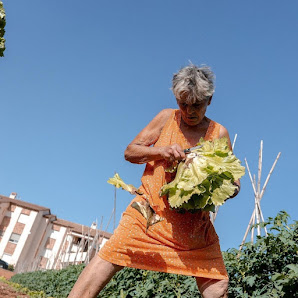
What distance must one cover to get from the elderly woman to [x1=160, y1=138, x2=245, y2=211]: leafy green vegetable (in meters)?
0.10

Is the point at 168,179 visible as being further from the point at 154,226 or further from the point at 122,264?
the point at 122,264

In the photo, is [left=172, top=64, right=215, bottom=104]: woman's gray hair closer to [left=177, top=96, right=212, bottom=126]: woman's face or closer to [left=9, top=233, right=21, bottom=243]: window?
[left=177, top=96, right=212, bottom=126]: woman's face

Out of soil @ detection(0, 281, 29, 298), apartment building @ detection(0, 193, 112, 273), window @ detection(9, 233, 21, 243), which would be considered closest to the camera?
soil @ detection(0, 281, 29, 298)

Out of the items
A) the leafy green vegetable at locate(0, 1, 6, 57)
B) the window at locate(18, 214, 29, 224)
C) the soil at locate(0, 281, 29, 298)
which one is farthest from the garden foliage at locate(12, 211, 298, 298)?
the window at locate(18, 214, 29, 224)

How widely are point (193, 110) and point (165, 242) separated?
0.73 metres

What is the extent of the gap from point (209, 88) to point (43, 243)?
39822mm

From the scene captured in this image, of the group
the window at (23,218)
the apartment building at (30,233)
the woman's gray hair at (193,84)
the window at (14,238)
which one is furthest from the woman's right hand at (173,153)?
the window at (14,238)

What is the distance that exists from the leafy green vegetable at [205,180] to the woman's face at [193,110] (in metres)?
0.22

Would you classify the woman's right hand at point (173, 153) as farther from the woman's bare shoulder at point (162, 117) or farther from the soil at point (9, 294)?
the soil at point (9, 294)

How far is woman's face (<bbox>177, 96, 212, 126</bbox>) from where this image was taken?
211 centimetres

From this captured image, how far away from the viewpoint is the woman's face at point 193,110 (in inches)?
83.2

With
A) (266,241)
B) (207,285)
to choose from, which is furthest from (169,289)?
(207,285)

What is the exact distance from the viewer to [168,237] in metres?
2.05

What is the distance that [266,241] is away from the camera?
3.65 meters
